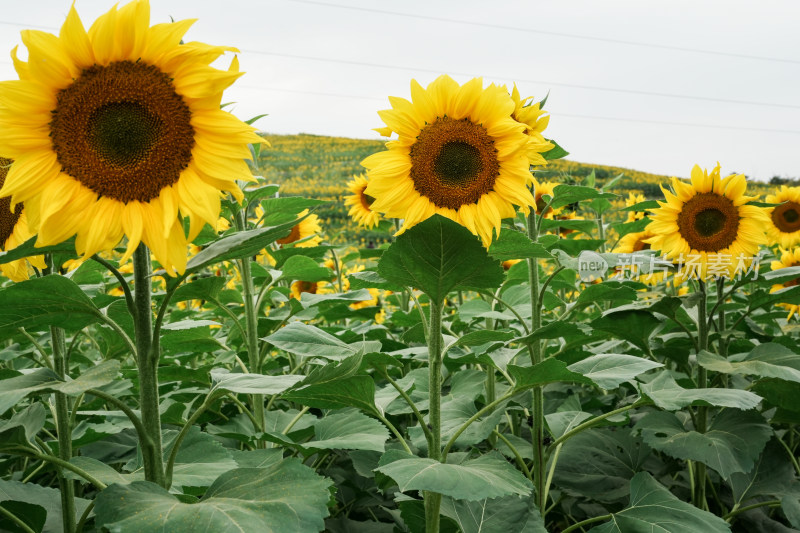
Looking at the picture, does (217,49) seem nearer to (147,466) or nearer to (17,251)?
(17,251)

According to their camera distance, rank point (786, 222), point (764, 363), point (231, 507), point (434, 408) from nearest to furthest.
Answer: point (231, 507), point (434, 408), point (764, 363), point (786, 222)

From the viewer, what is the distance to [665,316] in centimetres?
242

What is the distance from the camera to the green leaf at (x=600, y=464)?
230cm

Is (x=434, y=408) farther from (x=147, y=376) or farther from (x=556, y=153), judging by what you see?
(x=556, y=153)

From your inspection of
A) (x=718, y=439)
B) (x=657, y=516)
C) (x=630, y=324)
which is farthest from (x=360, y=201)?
(x=657, y=516)

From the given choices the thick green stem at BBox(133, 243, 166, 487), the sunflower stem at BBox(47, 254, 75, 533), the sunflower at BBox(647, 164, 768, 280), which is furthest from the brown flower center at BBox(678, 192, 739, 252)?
the sunflower stem at BBox(47, 254, 75, 533)

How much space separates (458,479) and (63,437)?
1.08m

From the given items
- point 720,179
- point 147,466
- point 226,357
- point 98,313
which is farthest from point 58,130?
point 720,179

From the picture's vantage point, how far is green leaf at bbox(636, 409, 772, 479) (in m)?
2.03

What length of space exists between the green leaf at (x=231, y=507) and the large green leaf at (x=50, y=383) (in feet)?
0.61

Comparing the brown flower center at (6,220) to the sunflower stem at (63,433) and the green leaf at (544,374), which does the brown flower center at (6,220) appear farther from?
the green leaf at (544,374)

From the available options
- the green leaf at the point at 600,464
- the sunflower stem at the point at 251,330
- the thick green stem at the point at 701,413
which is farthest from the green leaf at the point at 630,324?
the sunflower stem at the point at 251,330

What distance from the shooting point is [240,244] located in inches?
47.7

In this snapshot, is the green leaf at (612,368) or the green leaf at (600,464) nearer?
the green leaf at (612,368)
